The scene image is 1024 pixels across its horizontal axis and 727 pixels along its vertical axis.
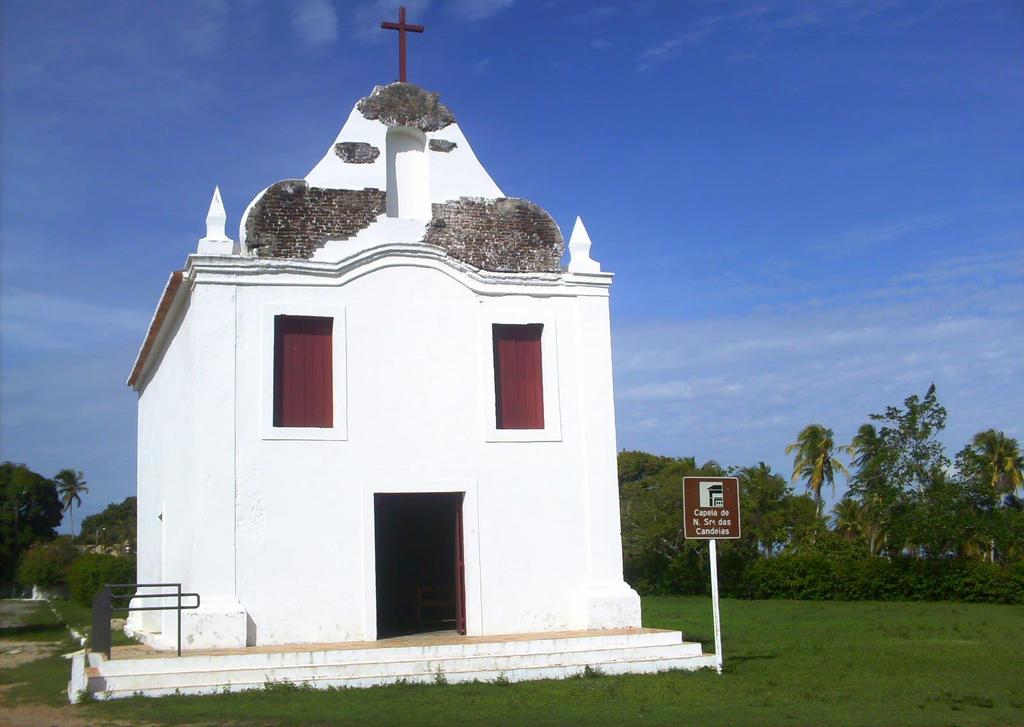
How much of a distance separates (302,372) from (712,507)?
5.87 metres

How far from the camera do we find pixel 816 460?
51812 mm

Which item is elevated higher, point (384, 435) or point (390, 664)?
point (384, 435)

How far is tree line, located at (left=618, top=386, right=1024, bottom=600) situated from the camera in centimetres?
3145

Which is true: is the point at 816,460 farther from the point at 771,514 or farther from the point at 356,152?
the point at 356,152

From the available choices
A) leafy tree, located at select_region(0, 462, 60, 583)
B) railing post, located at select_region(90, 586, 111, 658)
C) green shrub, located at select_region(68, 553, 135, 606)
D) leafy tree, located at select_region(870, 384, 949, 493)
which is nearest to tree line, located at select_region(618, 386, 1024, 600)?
leafy tree, located at select_region(870, 384, 949, 493)

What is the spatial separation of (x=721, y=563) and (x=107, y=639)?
28153 mm

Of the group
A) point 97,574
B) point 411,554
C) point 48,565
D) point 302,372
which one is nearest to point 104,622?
point 302,372

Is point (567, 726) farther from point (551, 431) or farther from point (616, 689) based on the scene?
point (551, 431)

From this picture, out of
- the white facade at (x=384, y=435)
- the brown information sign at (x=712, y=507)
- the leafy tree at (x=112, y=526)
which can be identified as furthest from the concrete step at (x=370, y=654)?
the leafy tree at (x=112, y=526)

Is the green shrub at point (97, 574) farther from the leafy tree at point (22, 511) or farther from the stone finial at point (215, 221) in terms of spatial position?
the leafy tree at point (22, 511)

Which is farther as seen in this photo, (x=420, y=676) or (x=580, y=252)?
(x=580, y=252)

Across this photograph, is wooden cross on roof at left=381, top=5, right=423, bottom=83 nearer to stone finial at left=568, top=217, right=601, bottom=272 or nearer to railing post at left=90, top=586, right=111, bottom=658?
stone finial at left=568, top=217, right=601, bottom=272

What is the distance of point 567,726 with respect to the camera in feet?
31.8

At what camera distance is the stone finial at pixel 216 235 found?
47.1 ft
